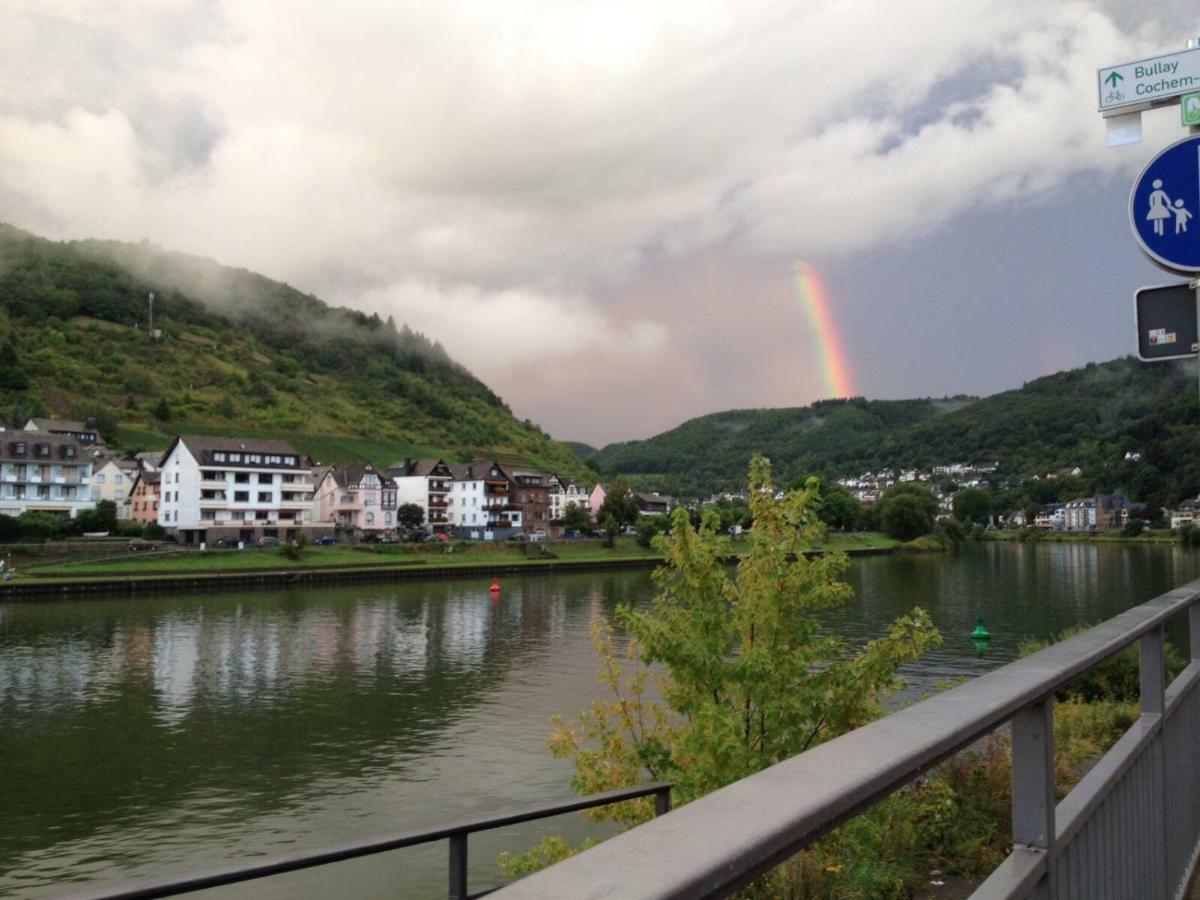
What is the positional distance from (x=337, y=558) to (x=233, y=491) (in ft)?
57.4

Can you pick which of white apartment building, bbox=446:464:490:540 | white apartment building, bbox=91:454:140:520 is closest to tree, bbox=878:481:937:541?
white apartment building, bbox=446:464:490:540

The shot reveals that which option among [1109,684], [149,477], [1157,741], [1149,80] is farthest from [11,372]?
[1157,741]

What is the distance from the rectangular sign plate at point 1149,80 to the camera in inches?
193

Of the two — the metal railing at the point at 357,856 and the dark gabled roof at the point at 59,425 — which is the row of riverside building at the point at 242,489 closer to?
the dark gabled roof at the point at 59,425

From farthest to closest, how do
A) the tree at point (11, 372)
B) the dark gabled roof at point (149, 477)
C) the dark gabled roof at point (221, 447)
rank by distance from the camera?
the tree at point (11, 372), the dark gabled roof at point (149, 477), the dark gabled roof at point (221, 447)

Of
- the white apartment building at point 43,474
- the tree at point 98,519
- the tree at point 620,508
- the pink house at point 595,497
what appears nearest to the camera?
the tree at point 98,519

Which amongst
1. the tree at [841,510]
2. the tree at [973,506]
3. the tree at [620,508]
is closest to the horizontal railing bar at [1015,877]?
the tree at [620,508]

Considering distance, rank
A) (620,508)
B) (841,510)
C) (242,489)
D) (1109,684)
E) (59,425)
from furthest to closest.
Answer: (841,510) < (620,508) < (59,425) < (242,489) < (1109,684)

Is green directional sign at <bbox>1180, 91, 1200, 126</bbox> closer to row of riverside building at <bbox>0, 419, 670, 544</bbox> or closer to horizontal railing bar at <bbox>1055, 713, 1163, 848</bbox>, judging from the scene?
horizontal railing bar at <bbox>1055, 713, 1163, 848</bbox>

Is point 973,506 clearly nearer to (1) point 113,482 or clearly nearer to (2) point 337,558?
(2) point 337,558

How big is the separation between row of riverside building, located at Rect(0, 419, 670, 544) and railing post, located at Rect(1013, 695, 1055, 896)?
7683 cm

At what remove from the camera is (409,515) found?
3730 inches

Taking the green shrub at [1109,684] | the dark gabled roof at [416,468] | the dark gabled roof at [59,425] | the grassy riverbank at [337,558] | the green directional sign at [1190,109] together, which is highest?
the dark gabled roof at [59,425]

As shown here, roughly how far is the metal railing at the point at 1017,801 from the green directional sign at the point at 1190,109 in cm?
236
